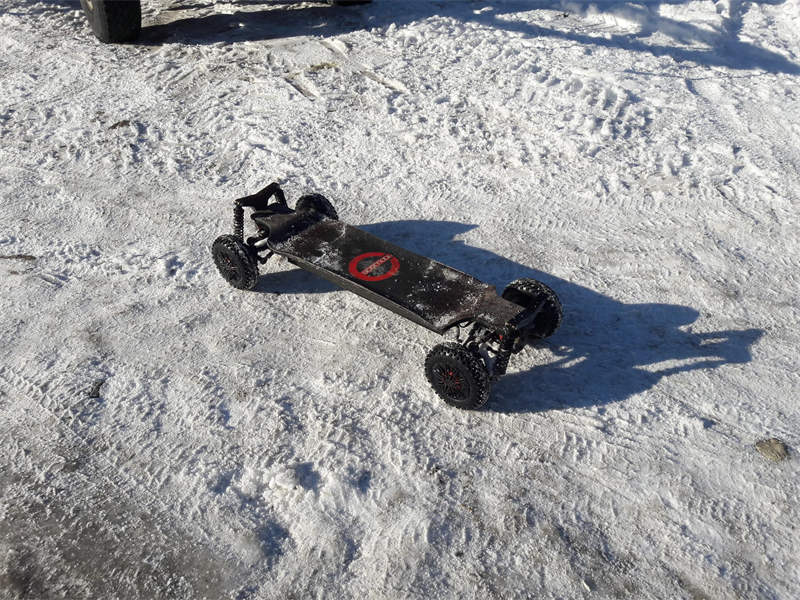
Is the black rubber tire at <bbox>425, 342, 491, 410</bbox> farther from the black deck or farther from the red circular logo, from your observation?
the red circular logo

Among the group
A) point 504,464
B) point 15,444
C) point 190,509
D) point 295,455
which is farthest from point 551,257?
→ point 15,444

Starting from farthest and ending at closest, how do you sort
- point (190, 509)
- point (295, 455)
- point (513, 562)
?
point (295, 455)
point (190, 509)
point (513, 562)

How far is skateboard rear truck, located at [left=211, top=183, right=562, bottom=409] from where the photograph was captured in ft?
15.1

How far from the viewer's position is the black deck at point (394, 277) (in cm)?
485

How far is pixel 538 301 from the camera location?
4980 mm

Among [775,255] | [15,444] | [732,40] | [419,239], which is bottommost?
[15,444]

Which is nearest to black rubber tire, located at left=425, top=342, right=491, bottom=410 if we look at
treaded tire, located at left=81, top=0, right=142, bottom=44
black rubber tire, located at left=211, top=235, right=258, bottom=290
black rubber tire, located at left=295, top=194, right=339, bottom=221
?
black rubber tire, located at left=211, top=235, right=258, bottom=290

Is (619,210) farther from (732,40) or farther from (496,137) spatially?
(732,40)

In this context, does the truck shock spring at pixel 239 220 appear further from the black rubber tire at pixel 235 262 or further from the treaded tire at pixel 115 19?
the treaded tire at pixel 115 19

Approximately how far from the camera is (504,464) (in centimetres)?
437

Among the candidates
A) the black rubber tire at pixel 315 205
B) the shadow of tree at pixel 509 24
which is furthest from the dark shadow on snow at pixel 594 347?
the shadow of tree at pixel 509 24

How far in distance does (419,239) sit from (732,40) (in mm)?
6197

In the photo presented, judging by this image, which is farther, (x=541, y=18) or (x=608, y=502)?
(x=541, y=18)

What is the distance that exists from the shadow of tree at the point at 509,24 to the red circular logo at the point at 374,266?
214 inches
